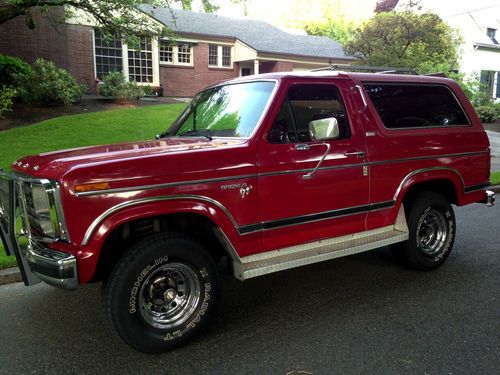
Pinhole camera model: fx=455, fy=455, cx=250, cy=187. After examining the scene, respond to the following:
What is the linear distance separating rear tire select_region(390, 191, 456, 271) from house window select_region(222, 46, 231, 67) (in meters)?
22.9

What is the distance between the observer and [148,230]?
3.53 metres

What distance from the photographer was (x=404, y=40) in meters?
18.7

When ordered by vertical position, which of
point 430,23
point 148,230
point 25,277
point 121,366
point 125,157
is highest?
point 430,23

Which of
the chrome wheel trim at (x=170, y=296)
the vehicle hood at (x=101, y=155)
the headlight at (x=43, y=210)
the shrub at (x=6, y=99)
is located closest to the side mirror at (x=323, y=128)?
the vehicle hood at (x=101, y=155)

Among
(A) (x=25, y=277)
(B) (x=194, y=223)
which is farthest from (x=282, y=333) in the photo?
(A) (x=25, y=277)

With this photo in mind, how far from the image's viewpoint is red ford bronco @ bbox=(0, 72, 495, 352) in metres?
3.12

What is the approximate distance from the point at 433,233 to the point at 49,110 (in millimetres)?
13548

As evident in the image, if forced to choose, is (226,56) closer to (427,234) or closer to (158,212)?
(427,234)

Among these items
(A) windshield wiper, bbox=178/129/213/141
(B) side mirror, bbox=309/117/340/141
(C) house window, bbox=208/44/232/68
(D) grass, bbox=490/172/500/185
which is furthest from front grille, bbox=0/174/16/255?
(C) house window, bbox=208/44/232/68

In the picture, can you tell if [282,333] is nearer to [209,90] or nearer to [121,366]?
[121,366]

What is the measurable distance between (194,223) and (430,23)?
1789cm

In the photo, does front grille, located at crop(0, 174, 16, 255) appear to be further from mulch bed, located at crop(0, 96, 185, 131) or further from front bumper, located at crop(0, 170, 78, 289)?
mulch bed, located at crop(0, 96, 185, 131)

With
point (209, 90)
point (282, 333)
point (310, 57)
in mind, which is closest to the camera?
point (282, 333)

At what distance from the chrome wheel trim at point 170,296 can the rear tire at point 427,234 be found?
2.51 m
